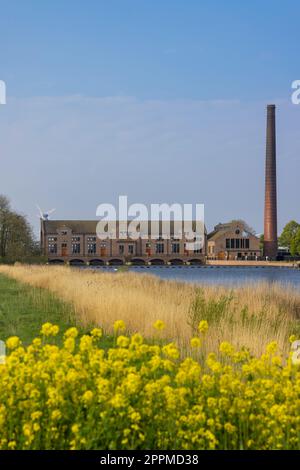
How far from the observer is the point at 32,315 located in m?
17.3

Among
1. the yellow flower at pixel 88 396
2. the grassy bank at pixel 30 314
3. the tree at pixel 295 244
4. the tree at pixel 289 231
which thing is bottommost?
the grassy bank at pixel 30 314

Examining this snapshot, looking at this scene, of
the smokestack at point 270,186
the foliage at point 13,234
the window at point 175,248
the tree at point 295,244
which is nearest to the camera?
the foliage at point 13,234

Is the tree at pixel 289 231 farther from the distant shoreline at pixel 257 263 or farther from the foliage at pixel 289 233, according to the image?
the distant shoreline at pixel 257 263

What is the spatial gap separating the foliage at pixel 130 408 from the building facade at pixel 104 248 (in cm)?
9584

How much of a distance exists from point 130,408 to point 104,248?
99.8m

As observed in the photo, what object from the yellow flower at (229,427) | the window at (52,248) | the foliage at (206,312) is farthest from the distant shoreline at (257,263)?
the yellow flower at (229,427)

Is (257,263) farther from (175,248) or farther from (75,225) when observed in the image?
(75,225)

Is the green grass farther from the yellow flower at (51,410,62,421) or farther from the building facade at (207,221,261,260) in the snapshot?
the building facade at (207,221,261,260)

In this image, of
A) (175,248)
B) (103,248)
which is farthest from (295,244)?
(103,248)

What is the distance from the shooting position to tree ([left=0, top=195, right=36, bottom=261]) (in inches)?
2643

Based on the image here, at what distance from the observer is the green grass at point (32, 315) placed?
45.4 ft

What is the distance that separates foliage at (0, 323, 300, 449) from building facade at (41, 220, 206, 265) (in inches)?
3773
